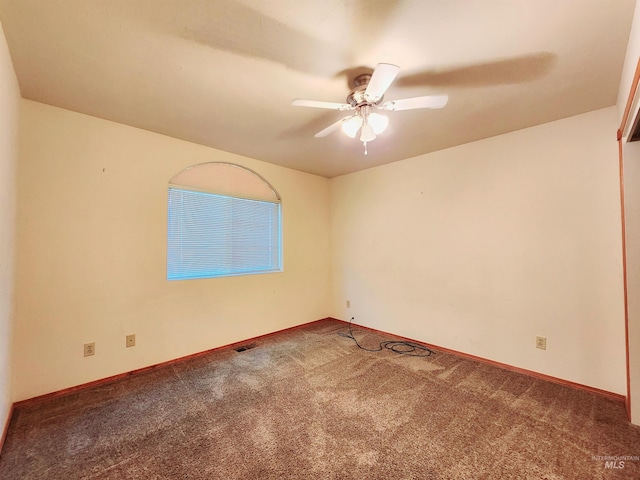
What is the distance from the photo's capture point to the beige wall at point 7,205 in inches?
61.0

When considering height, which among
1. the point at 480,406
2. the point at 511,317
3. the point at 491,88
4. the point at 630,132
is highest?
the point at 491,88

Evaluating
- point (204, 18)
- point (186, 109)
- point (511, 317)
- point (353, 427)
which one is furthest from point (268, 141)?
point (511, 317)

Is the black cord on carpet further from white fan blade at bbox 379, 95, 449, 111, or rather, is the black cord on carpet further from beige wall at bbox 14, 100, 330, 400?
white fan blade at bbox 379, 95, 449, 111

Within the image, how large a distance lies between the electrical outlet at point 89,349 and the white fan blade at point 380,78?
3.02 m

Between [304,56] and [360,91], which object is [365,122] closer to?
[360,91]

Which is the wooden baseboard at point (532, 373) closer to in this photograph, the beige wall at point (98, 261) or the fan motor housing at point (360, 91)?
the beige wall at point (98, 261)

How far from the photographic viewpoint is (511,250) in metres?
2.67

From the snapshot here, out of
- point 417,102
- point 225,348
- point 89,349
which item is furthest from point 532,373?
point 89,349

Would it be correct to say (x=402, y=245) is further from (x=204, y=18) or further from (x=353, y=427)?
(x=204, y=18)

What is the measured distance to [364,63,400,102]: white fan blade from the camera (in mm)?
1342

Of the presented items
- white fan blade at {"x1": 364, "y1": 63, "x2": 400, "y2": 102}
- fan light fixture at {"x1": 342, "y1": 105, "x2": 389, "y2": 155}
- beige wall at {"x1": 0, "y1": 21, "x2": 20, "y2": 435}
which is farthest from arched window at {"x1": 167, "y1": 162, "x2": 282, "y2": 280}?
white fan blade at {"x1": 364, "y1": 63, "x2": 400, "y2": 102}

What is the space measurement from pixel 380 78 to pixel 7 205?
2445 mm

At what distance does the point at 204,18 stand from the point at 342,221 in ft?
10.6

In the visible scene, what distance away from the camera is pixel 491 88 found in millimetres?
1945
